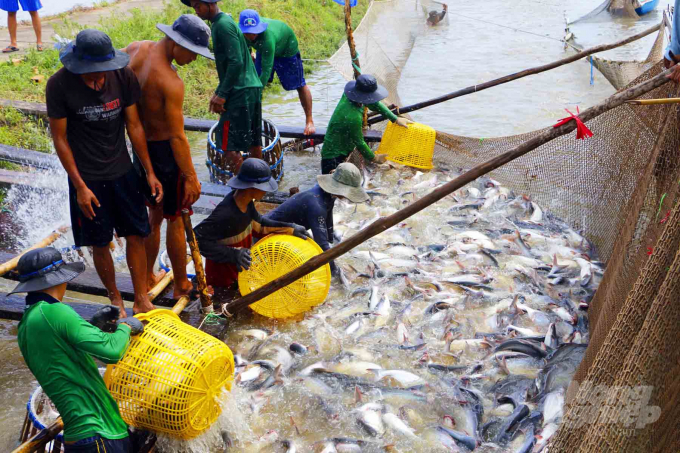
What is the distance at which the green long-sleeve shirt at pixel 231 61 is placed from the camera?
5.80 meters

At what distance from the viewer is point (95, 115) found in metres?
4.03

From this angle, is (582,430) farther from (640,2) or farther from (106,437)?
(640,2)

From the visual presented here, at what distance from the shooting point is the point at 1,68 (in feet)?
33.0

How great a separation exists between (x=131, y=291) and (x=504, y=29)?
757 inches

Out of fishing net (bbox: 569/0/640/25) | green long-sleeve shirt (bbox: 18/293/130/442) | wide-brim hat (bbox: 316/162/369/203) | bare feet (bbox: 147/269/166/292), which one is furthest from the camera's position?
fishing net (bbox: 569/0/640/25)

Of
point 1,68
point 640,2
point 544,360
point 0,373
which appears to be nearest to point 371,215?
point 544,360

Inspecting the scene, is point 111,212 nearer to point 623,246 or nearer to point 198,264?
point 198,264

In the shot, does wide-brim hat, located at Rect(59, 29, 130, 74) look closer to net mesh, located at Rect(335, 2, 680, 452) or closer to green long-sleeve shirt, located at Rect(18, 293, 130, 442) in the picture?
green long-sleeve shirt, located at Rect(18, 293, 130, 442)

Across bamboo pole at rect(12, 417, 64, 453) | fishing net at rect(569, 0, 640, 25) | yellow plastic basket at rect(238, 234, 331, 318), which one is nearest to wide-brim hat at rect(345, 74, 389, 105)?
yellow plastic basket at rect(238, 234, 331, 318)

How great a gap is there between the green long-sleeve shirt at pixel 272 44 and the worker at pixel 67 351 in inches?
186

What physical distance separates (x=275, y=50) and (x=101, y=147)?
4013 mm

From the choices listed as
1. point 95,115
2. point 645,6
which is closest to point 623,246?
point 95,115

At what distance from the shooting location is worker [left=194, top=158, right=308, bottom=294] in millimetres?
4617

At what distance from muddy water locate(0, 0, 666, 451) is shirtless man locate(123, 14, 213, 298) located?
3.92ft
